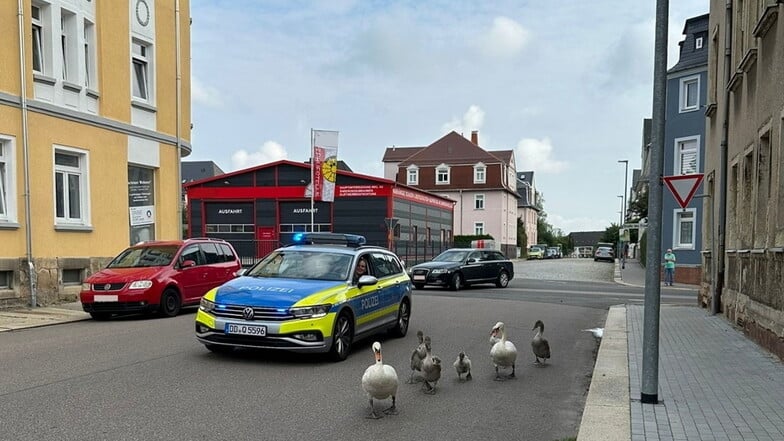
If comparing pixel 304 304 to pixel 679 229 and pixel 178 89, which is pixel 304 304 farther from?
pixel 679 229

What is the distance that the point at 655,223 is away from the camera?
604cm

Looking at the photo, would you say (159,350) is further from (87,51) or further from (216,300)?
(87,51)

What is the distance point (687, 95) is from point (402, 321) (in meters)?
24.5

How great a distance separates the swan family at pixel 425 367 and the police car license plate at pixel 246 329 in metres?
1.39

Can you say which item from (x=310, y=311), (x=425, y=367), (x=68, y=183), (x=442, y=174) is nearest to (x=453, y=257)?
(x=68, y=183)

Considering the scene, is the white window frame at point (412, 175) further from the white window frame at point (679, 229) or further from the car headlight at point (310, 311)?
the car headlight at point (310, 311)

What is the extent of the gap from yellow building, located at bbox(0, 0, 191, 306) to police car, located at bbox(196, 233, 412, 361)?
8099mm

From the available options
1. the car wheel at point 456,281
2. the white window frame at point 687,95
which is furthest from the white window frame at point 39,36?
the white window frame at point 687,95

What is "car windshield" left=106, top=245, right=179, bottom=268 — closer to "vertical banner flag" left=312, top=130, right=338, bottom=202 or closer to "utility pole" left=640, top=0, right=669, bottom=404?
"utility pole" left=640, top=0, right=669, bottom=404

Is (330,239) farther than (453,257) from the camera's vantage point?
No

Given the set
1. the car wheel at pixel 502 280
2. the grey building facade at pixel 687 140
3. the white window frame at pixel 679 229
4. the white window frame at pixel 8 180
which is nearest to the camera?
the white window frame at pixel 8 180

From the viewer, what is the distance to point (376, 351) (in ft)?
19.2

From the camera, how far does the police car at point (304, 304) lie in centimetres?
763

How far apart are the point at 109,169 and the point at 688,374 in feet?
49.6
